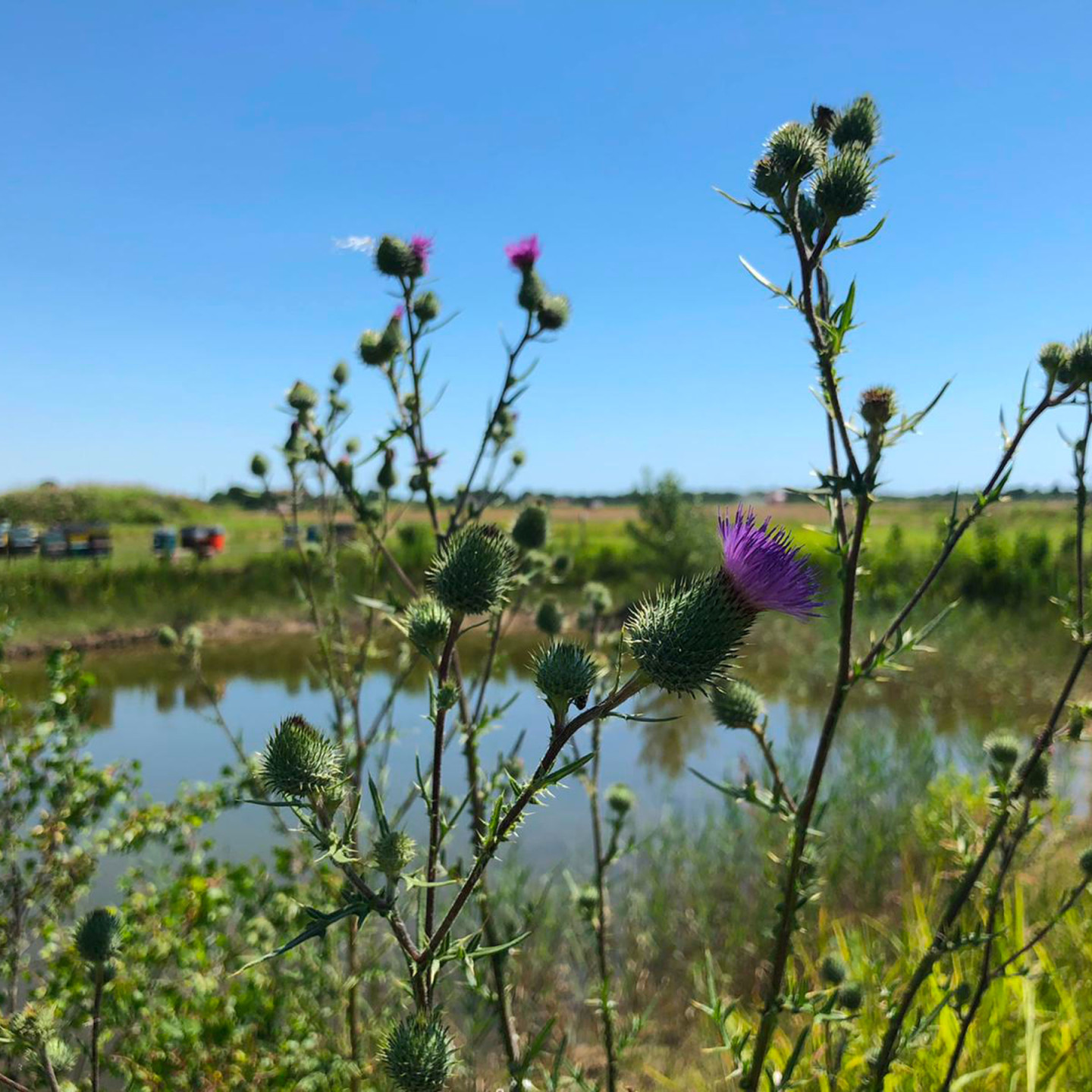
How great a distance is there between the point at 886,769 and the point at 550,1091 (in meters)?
6.19

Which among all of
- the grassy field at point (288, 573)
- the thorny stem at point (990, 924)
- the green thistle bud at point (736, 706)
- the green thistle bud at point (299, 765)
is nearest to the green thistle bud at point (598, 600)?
the green thistle bud at point (736, 706)

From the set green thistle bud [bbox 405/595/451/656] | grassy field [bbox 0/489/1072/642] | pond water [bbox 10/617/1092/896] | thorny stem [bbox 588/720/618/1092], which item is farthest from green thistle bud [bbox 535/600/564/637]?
grassy field [bbox 0/489/1072/642]

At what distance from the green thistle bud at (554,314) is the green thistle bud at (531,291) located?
1.4 inches

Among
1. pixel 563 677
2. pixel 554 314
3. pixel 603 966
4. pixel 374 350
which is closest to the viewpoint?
pixel 563 677

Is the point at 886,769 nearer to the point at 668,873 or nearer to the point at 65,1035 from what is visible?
the point at 668,873

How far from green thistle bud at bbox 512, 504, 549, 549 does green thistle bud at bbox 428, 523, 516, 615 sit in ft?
3.76

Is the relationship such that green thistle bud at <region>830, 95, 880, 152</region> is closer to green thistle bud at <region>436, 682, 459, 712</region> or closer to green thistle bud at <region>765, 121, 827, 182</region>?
green thistle bud at <region>765, 121, 827, 182</region>

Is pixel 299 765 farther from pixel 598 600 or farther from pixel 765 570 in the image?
pixel 598 600

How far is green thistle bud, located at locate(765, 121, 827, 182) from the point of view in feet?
5.61

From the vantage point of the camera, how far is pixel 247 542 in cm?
2373

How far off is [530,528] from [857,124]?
1.70 metres

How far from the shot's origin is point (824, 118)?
2.07 metres

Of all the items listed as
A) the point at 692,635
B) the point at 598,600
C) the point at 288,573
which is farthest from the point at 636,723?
the point at 288,573

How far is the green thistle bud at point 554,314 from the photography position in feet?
9.98
